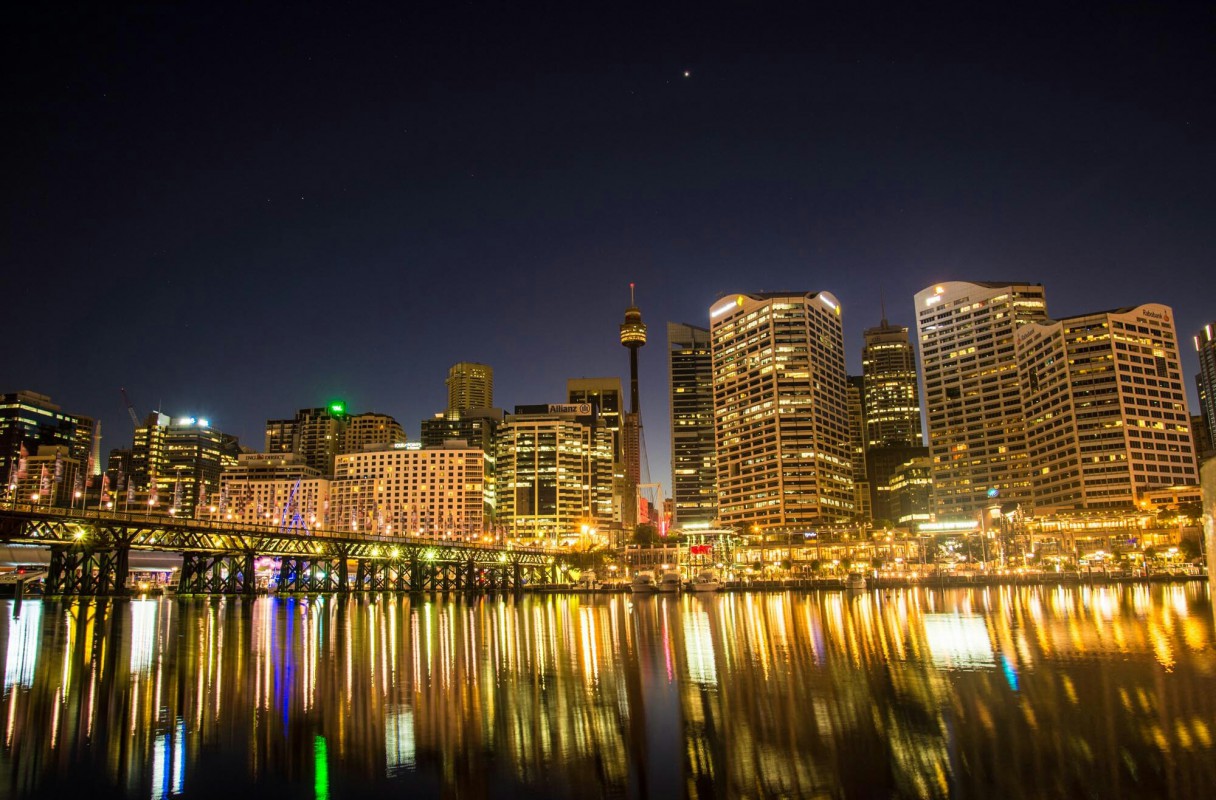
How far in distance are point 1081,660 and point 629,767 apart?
27658 millimetres

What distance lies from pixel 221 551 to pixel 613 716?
105902 mm

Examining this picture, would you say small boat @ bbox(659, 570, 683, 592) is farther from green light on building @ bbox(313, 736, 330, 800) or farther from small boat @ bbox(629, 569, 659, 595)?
green light on building @ bbox(313, 736, 330, 800)

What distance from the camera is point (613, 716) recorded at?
25109 mm

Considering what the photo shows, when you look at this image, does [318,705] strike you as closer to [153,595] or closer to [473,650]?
[473,650]

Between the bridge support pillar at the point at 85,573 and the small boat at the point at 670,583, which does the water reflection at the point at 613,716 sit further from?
the small boat at the point at 670,583

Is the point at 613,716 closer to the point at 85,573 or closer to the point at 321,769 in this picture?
the point at 321,769

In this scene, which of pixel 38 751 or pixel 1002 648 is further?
pixel 1002 648

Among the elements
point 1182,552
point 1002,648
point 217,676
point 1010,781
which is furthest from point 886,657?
point 1182,552

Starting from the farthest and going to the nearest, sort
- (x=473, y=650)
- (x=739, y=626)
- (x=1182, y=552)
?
1. (x=1182, y=552)
2. (x=739, y=626)
3. (x=473, y=650)

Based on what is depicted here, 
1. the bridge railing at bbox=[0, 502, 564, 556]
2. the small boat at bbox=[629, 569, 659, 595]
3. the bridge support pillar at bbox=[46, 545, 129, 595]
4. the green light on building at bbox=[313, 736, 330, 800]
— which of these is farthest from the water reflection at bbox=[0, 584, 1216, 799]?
the small boat at bbox=[629, 569, 659, 595]

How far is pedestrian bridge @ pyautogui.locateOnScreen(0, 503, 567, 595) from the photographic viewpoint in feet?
295

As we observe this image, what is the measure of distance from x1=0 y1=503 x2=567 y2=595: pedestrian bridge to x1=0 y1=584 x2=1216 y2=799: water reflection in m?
50.5

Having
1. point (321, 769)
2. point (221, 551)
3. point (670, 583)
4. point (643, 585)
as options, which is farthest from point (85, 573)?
point (670, 583)

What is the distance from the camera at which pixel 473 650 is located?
44.6 m
